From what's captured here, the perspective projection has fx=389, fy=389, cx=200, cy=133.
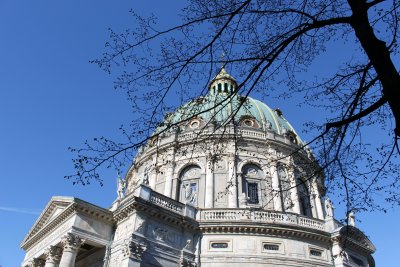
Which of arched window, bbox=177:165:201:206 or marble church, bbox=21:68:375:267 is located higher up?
arched window, bbox=177:165:201:206

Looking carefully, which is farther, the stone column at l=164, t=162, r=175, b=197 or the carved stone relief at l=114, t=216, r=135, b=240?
the stone column at l=164, t=162, r=175, b=197

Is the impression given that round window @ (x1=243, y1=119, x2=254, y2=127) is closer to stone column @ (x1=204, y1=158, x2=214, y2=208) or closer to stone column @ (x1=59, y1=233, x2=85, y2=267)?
stone column @ (x1=204, y1=158, x2=214, y2=208)

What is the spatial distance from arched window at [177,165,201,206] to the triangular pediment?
9823 millimetres

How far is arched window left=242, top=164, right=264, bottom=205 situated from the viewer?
103 feet

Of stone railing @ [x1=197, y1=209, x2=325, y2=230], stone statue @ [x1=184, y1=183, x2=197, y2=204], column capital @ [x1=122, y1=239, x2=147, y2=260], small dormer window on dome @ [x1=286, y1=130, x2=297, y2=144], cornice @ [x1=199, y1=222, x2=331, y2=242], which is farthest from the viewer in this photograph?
small dormer window on dome @ [x1=286, y1=130, x2=297, y2=144]

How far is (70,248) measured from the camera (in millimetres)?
22109

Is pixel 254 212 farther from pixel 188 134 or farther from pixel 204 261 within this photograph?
pixel 188 134

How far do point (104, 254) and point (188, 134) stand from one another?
1370cm

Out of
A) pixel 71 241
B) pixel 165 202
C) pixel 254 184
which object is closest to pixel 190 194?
pixel 254 184

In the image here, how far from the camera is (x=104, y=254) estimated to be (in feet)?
76.8

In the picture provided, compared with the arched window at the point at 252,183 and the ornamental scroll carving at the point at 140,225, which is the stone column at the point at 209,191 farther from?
the ornamental scroll carving at the point at 140,225

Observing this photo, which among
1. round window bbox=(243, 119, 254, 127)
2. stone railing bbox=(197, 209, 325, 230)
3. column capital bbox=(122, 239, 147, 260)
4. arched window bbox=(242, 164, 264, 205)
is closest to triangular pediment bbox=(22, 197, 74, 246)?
column capital bbox=(122, 239, 147, 260)

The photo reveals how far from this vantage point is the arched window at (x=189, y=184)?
104ft

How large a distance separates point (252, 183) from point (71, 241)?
15.7m
